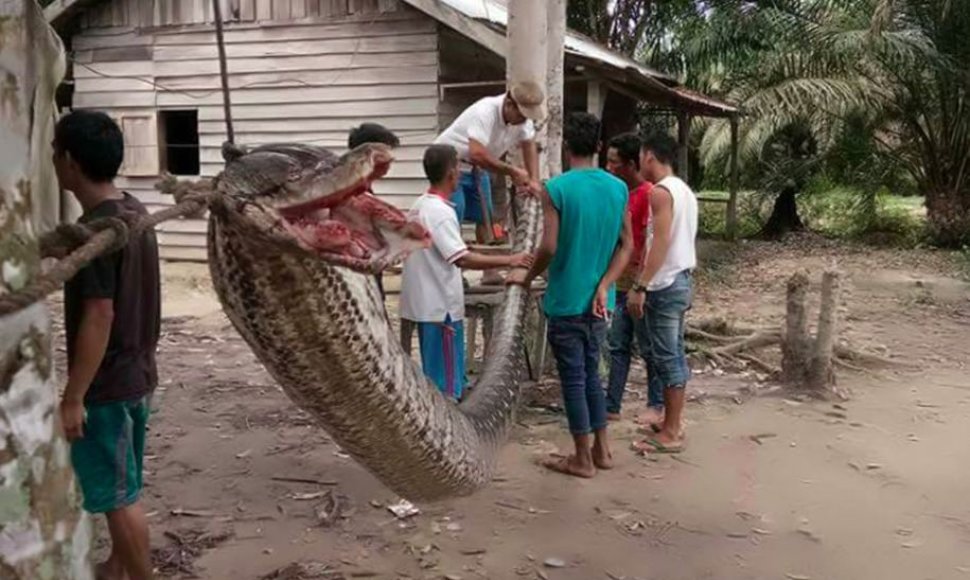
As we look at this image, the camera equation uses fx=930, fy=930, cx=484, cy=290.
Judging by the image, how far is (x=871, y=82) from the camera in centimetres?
1678

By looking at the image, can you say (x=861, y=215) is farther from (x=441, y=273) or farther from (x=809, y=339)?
(x=441, y=273)

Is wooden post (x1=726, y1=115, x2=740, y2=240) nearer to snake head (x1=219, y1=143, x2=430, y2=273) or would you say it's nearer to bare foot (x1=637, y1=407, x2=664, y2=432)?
bare foot (x1=637, y1=407, x2=664, y2=432)

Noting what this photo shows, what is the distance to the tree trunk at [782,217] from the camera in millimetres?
19391

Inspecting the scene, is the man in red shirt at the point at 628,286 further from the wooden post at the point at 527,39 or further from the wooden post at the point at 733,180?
the wooden post at the point at 733,180

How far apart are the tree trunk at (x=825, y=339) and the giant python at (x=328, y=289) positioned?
4328mm

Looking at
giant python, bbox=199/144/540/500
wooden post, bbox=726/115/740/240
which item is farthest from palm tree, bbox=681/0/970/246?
giant python, bbox=199/144/540/500

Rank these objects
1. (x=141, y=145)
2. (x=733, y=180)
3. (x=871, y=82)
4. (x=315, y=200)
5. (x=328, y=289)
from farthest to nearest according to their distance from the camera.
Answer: (x=733, y=180) → (x=871, y=82) → (x=141, y=145) → (x=328, y=289) → (x=315, y=200)

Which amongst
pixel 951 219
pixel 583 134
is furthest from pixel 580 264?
pixel 951 219

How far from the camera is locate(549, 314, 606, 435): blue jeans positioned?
492cm

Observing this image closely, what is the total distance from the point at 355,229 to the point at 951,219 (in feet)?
56.9

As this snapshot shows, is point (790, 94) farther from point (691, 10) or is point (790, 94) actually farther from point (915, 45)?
point (691, 10)

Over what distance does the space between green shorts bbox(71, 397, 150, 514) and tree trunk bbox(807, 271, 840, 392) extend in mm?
5003

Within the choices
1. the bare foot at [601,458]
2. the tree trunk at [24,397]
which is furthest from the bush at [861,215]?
the tree trunk at [24,397]

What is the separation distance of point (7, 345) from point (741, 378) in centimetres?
650
